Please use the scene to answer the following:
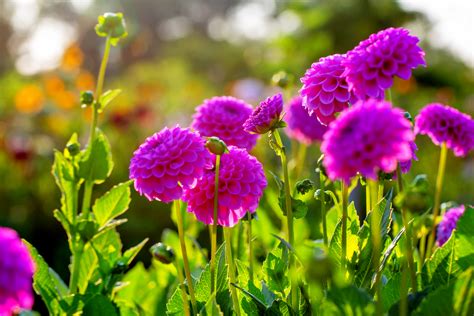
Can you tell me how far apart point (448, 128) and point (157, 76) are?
7617mm

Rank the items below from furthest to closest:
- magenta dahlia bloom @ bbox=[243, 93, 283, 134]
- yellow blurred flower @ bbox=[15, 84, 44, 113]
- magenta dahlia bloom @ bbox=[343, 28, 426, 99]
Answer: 1. yellow blurred flower @ bbox=[15, 84, 44, 113]
2. magenta dahlia bloom @ bbox=[243, 93, 283, 134]
3. magenta dahlia bloom @ bbox=[343, 28, 426, 99]

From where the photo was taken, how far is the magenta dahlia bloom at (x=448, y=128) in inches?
45.2

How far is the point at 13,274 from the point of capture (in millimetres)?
642

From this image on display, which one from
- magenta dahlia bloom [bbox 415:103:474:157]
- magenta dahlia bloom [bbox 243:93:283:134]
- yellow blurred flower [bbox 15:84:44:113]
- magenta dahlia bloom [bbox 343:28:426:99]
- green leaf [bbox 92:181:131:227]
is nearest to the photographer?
magenta dahlia bloom [bbox 343:28:426:99]

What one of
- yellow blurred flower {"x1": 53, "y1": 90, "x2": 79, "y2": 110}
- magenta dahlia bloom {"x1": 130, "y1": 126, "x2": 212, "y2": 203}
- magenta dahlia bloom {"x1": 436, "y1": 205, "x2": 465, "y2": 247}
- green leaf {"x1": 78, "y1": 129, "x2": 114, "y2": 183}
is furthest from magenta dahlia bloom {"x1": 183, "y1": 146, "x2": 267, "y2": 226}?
yellow blurred flower {"x1": 53, "y1": 90, "x2": 79, "y2": 110}

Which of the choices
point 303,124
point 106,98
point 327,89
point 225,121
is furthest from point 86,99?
point 303,124

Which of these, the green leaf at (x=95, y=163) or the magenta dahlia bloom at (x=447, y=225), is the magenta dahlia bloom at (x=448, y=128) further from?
the green leaf at (x=95, y=163)

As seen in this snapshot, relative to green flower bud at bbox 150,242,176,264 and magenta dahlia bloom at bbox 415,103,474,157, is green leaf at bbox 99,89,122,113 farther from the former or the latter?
magenta dahlia bloom at bbox 415,103,474,157

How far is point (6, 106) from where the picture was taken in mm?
5762

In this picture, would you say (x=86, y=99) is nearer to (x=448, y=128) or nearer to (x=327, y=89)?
(x=327, y=89)

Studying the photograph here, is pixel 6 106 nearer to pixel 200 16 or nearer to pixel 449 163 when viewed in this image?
pixel 449 163

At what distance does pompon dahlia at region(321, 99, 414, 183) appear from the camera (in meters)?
0.65

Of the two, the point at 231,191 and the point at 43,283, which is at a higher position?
the point at 231,191

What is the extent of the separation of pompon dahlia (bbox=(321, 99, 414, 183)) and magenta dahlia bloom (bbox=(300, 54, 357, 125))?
0.73 feet
